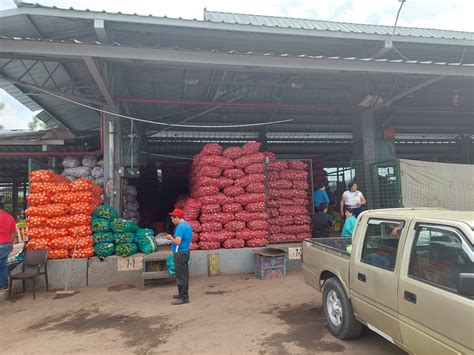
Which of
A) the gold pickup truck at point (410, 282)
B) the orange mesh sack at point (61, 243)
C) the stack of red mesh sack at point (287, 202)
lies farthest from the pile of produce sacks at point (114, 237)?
the gold pickup truck at point (410, 282)

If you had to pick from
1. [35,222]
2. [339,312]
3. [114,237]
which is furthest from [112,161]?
[339,312]

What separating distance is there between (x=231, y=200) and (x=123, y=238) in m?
2.86

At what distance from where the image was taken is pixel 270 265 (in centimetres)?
793

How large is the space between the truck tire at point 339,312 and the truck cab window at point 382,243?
0.70m

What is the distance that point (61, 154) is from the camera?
9.99 metres

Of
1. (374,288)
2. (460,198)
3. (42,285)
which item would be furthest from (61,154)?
(460,198)

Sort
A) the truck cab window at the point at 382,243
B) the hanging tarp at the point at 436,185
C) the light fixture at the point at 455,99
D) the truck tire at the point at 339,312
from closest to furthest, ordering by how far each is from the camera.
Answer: the truck cab window at the point at 382,243
the truck tire at the point at 339,312
the hanging tarp at the point at 436,185
the light fixture at the point at 455,99

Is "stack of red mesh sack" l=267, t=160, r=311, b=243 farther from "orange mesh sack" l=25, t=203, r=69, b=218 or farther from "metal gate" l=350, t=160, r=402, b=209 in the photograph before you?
"orange mesh sack" l=25, t=203, r=69, b=218

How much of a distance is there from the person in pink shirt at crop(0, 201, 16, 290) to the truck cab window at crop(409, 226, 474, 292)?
772 centimetres

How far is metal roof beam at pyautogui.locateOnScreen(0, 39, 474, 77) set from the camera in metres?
6.32

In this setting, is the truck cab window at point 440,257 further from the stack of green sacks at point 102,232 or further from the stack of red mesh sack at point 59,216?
the stack of red mesh sack at point 59,216

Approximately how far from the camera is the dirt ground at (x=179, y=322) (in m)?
4.37

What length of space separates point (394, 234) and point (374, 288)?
63 cm

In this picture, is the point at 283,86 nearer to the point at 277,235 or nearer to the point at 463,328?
the point at 277,235
